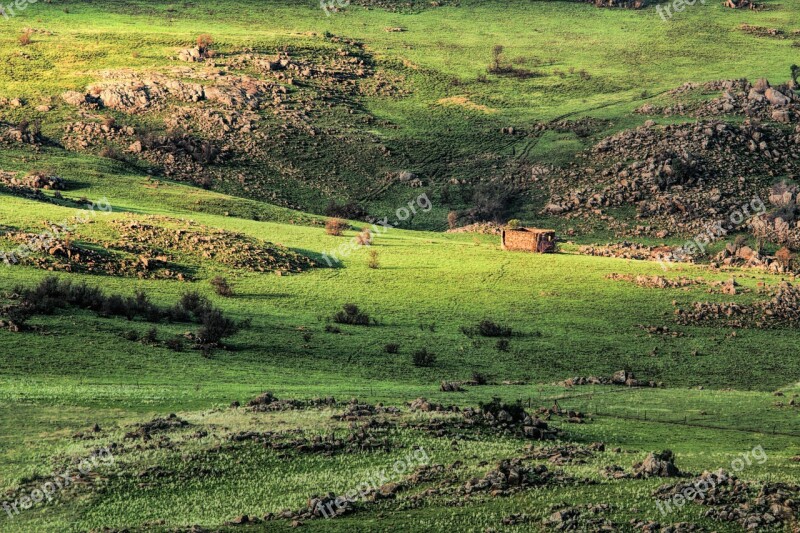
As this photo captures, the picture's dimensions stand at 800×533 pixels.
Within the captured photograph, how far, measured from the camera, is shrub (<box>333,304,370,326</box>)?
46.5m

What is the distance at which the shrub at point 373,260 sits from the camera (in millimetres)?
57103

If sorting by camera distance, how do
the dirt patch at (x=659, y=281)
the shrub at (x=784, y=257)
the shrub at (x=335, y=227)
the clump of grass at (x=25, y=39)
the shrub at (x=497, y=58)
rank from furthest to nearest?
the shrub at (x=497, y=58), the clump of grass at (x=25, y=39), the shrub at (x=335, y=227), the shrub at (x=784, y=257), the dirt patch at (x=659, y=281)

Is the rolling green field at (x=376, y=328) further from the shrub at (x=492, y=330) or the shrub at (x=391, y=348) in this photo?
the shrub at (x=492, y=330)

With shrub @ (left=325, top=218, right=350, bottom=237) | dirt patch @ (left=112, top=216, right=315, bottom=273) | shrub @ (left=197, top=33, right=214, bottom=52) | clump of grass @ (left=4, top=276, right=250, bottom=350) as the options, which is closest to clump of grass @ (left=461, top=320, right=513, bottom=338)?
clump of grass @ (left=4, top=276, right=250, bottom=350)

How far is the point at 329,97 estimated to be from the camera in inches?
3836

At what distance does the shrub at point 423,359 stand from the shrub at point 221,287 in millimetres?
11492

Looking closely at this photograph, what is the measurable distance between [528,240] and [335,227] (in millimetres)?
11952

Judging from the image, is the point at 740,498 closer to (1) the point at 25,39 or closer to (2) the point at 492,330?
(2) the point at 492,330

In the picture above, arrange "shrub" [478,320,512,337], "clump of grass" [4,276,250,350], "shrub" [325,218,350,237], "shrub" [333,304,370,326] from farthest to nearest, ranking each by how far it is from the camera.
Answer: "shrub" [325,218,350,237]
"shrub" [333,304,370,326]
"shrub" [478,320,512,337]
"clump of grass" [4,276,250,350]

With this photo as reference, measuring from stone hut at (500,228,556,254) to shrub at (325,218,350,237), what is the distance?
1010cm

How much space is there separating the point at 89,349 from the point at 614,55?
8764 cm

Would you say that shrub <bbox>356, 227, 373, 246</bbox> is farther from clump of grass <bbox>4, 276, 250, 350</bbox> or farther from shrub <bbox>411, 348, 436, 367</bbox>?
shrub <bbox>411, 348, 436, 367</bbox>

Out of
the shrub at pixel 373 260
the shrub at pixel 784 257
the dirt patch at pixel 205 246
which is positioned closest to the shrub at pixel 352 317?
the dirt patch at pixel 205 246

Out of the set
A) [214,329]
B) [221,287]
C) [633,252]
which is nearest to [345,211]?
[633,252]
